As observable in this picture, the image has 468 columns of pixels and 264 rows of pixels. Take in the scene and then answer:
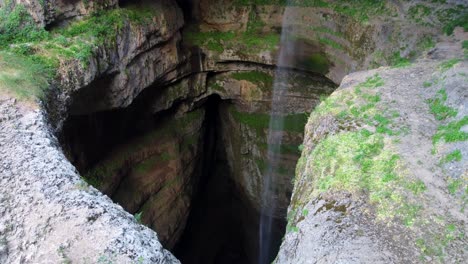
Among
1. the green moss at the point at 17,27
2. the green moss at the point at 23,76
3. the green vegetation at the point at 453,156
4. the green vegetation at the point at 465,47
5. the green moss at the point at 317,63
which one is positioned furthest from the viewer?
the green moss at the point at 317,63

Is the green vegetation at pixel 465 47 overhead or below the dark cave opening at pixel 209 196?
overhead

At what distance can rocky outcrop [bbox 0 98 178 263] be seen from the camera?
5539 mm

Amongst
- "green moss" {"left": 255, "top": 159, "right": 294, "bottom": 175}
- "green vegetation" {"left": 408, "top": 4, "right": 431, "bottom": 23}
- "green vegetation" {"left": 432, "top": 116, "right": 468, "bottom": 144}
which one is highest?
"green vegetation" {"left": 408, "top": 4, "right": 431, "bottom": 23}

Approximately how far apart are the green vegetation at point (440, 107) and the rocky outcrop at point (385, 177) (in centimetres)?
2

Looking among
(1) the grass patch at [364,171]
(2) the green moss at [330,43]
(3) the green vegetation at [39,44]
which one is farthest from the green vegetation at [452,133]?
(2) the green moss at [330,43]

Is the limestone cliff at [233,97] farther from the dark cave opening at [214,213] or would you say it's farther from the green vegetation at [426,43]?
the dark cave opening at [214,213]

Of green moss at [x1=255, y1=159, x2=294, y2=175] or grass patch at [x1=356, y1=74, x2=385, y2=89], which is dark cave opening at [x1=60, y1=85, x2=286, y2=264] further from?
grass patch at [x1=356, y1=74, x2=385, y2=89]

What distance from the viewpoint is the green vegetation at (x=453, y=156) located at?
746cm

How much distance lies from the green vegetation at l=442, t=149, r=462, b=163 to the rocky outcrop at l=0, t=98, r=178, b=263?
5.14 meters

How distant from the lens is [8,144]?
7.44 meters

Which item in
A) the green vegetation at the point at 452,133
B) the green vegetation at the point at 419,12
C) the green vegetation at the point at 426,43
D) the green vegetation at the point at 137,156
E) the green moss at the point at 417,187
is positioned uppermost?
the green vegetation at the point at 419,12

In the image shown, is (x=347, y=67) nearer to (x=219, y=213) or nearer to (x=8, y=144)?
(x=219, y=213)

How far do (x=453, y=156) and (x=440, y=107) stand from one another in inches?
77.6

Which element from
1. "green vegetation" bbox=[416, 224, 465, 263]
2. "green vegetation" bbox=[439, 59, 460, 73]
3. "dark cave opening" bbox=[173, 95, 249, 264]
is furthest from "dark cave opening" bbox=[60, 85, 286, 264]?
"green vegetation" bbox=[416, 224, 465, 263]
